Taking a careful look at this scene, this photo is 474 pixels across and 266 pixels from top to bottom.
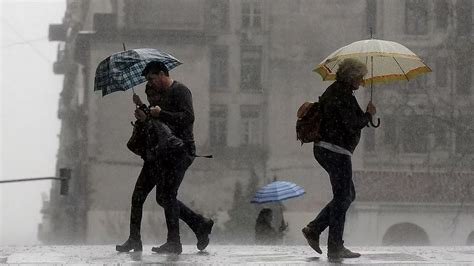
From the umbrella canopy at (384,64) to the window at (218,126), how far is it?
145 feet

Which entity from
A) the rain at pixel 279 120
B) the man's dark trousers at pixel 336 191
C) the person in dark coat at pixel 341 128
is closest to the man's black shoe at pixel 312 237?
the man's dark trousers at pixel 336 191

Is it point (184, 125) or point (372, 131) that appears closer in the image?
point (184, 125)

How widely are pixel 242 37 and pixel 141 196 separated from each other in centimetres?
4608

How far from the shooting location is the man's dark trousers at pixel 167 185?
10070 mm

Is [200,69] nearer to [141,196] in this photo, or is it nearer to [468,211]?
[468,211]

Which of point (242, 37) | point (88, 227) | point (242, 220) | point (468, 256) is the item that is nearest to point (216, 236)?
point (242, 220)

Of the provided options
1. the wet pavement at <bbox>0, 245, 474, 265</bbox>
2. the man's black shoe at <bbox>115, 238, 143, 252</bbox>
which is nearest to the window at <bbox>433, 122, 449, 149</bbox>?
the wet pavement at <bbox>0, 245, 474, 265</bbox>

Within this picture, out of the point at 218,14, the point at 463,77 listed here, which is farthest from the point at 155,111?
the point at 463,77

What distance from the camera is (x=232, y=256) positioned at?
10.6m

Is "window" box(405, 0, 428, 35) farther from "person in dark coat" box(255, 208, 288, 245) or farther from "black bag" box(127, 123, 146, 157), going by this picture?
"black bag" box(127, 123, 146, 157)

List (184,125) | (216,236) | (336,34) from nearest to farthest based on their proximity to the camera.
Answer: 1. (184,125)
2. (216,236)
3. (336,34)

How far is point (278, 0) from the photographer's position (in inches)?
2181

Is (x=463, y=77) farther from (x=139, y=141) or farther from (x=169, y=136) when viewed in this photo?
(x=169, y=136)

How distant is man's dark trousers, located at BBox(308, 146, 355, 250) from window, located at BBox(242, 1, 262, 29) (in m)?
46.3
